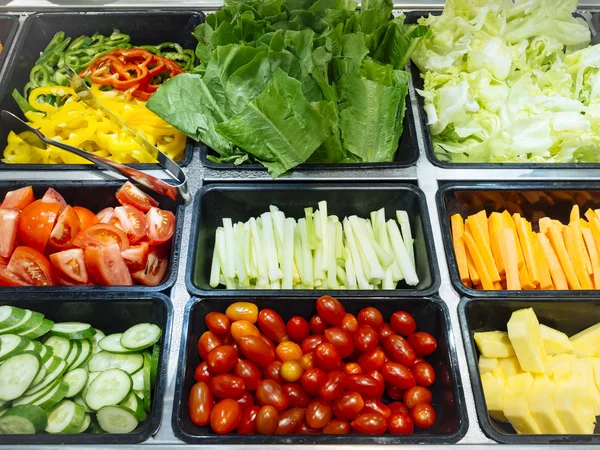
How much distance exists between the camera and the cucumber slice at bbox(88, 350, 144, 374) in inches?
76.9

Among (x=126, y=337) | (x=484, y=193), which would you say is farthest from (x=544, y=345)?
(x=126, y=337)

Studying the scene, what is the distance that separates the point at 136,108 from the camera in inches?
101

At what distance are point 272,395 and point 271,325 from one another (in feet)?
0.91

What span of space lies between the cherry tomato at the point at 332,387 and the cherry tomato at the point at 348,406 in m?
0.02

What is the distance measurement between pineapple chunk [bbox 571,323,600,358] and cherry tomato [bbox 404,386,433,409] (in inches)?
27.1

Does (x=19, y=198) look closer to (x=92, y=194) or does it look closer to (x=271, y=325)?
(x=92, y=194)

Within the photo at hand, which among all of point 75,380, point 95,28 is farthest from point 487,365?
point 95,28

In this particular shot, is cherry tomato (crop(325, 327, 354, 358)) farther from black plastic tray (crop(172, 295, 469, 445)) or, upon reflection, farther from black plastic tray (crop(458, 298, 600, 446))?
black plastic tray (crop(458, 298, 600, 446))

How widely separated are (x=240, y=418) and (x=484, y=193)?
1.49m

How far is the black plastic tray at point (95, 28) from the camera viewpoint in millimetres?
2900

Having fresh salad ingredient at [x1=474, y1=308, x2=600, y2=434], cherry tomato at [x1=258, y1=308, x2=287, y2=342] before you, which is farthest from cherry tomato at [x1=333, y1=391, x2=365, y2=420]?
fresh salad ingredient at [x1=474, y1=308, x2=600, y2=434]

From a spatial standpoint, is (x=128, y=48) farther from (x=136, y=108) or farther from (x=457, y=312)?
(x=457, y=312)

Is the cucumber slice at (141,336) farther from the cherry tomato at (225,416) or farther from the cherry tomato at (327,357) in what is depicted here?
the cherry tomato at (327,357)

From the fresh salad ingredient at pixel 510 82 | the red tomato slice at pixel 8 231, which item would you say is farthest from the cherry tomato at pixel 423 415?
the red tomato slice at pixel 8 231
